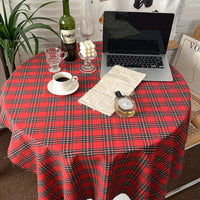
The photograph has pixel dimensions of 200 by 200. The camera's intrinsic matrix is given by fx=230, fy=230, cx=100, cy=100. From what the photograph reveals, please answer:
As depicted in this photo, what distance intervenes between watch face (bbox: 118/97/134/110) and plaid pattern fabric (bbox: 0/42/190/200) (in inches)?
2.1

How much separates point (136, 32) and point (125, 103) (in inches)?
22.3

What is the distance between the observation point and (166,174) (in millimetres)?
1138

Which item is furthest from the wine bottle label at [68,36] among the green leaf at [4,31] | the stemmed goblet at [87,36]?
the green leaf at [4,31]

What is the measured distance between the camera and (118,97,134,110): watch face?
1047mm

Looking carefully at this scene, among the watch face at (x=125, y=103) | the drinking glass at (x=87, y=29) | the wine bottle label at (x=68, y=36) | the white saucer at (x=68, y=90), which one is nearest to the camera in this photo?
the watch face at (x=125, y=103)

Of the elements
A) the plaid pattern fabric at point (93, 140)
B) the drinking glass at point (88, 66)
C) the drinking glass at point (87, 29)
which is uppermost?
the drinking glass at point (87, 29)

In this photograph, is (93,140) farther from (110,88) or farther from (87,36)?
(87,36)

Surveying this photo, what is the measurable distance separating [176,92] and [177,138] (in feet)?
0.87

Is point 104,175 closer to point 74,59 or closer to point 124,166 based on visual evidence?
point 124,166

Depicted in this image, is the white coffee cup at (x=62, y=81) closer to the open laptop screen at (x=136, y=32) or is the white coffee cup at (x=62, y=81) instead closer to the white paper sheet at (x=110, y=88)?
the white paper sheet at (x=110, y=88)

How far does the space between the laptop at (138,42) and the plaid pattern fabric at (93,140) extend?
0.16m

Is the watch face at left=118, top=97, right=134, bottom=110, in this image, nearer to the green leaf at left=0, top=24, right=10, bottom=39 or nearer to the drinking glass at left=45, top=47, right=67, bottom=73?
the drinking glass at left=45, top=47, right=67, bottom=73

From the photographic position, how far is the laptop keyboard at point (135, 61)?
138 centimetres

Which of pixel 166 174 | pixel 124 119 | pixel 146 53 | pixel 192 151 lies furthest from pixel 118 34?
pixel 192 151
